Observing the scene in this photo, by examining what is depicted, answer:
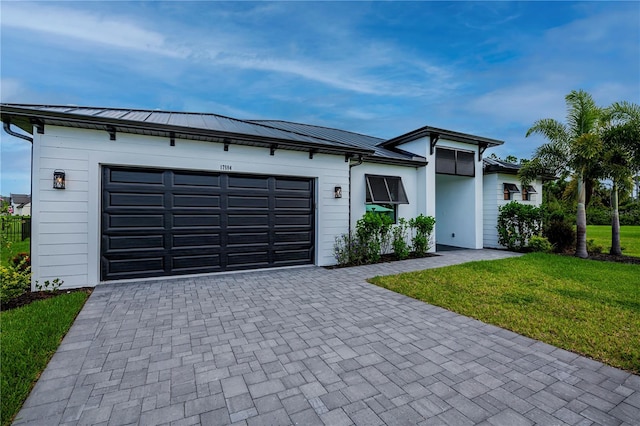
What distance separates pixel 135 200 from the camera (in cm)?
638

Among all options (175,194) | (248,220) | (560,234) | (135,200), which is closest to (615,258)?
(560,234)

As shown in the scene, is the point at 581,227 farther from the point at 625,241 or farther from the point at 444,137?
the point at 625,241

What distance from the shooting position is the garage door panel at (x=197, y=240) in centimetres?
673

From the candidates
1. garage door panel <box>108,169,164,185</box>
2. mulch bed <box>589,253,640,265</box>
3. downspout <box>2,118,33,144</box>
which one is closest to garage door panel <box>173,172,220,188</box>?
garage door panel <box>108,169,164,185</box>

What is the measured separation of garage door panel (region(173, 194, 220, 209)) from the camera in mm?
6738

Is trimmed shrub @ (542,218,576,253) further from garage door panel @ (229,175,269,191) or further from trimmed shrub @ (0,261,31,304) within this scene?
trimmed shrub @ (0,261,31,304)

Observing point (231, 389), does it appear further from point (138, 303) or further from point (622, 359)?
point (622, 359)

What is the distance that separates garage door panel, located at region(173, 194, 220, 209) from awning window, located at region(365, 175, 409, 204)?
5.05m

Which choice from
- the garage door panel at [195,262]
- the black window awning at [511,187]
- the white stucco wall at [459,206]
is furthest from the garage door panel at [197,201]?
the black window awning at [511,187]

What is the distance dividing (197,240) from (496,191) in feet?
39.4

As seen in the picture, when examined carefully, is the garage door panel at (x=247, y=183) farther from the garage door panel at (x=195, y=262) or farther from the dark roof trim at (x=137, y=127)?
the garage door panel at (x=195, y=262)

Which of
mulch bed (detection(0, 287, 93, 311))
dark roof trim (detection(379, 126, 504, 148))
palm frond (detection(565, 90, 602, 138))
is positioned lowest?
mulch bed (detection(0, 287, 93, 311))

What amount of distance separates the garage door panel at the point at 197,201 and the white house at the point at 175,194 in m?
0.02

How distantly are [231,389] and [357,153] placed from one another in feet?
23.7
